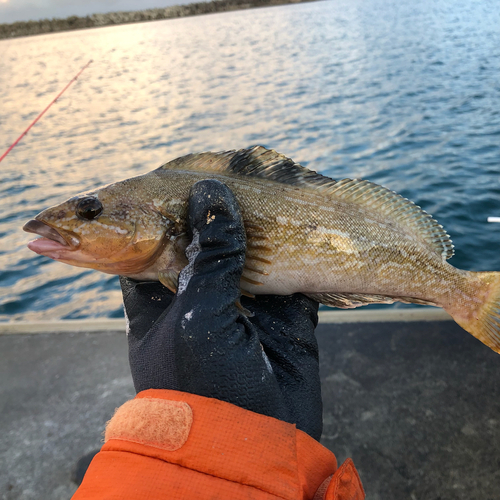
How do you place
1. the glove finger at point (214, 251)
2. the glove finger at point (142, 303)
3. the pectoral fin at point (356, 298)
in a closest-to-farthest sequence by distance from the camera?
the glove finger at point (214, 251) < the glove finger at point (142, 303) < the pectoral fin at point (356, 298)

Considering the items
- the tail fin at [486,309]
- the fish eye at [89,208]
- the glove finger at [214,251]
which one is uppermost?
the fish eye at [89,208]

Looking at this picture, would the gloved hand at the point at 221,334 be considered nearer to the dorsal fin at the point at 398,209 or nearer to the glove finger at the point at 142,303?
the glove finger at the point at 142,303

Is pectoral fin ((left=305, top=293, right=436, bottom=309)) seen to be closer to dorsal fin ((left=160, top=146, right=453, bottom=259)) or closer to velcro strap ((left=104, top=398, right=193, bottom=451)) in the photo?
dorsal fin ((left=160, top=146, right=453, bottom=259))

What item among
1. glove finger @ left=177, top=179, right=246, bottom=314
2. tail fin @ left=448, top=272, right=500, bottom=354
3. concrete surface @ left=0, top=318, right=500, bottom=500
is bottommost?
concrete surface @ left=0, top=318, right=500, bottom=500

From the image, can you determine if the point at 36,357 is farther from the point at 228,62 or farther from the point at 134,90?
the point at 228,62

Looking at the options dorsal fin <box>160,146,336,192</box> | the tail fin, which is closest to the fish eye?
dorsal fin <box>160,146,336,192</box>

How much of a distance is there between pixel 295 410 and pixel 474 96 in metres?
16.1

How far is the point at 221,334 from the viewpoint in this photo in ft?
6.09

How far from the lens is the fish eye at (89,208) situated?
2.32 m

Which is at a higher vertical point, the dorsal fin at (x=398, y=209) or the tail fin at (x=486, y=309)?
the dorsal fin at (x=398, y=209)

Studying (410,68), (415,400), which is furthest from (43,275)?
(410,68)

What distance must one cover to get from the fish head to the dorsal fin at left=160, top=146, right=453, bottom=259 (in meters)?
0.39

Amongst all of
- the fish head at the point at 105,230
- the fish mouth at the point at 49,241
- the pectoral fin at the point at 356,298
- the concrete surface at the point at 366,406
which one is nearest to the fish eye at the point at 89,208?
the fish head at the point at 105,230

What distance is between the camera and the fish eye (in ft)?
7.61
